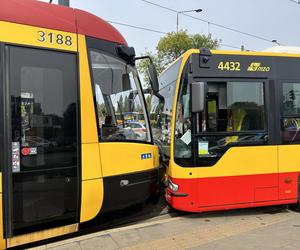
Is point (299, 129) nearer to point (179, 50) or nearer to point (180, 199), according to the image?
point (180, 199)

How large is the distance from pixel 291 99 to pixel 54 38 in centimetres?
A: 394

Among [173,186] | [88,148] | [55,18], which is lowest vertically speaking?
[173,186]

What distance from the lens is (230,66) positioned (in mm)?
5816

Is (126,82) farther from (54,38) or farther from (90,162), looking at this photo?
(90,162)

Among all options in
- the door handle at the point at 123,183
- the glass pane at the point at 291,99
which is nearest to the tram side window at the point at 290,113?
the glass pane at the point at 291,99

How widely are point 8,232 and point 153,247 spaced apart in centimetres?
174

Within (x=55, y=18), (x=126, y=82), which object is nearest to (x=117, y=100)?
(x=126, y=82)

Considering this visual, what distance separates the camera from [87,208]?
4699 mm

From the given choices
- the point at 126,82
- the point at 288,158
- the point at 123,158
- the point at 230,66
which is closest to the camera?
the point at 123,158

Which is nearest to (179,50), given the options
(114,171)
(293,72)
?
(293,72)

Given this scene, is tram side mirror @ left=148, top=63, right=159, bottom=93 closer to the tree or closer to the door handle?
the door handle

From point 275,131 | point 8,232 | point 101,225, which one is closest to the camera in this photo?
point 8,232

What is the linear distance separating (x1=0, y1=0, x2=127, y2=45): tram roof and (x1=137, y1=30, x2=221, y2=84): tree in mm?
18448

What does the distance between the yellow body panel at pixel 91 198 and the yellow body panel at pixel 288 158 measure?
3.04 metres
